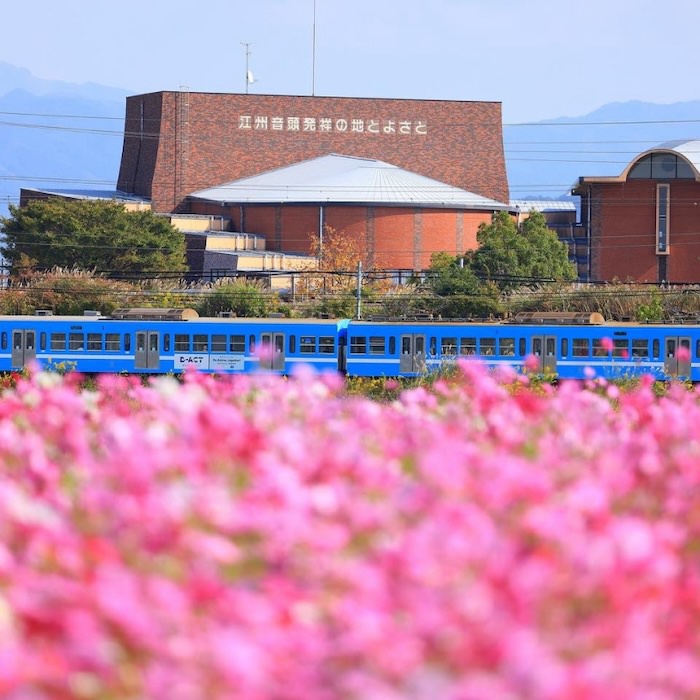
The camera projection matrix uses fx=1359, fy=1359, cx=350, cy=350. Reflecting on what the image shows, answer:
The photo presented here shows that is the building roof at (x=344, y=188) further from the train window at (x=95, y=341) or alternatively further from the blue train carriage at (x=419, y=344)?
the blue train carriage at (x=419, y=344)

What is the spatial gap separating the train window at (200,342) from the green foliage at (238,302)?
19514mm

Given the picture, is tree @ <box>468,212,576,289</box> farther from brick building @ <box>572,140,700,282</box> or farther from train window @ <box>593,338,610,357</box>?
train window @ <box>593,338,610,357</box>

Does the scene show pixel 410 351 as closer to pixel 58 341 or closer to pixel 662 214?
pixel 58 341

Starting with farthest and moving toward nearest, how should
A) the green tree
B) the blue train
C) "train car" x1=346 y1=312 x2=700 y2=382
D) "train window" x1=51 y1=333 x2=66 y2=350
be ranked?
the green tree → "train window" x1=51 y1=333 x2=66 y2=350 → the blue train → "train car" x1=346 y1=312 x2=700 y2=382

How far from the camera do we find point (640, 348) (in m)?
37.3

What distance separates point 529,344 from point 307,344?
626cm

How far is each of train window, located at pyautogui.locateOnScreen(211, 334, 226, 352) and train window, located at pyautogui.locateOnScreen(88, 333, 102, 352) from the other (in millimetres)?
3249

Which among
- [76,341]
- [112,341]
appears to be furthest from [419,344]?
[76,341]

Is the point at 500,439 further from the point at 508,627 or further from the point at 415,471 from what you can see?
the point at 508,627

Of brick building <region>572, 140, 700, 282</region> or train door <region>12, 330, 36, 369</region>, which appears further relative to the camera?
brick building <region>572, 140, 700, 282</region>

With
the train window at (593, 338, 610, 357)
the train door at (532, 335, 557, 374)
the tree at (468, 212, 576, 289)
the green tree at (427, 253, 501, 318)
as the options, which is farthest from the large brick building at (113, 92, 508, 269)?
the train window at (593, 338, 610, 357)

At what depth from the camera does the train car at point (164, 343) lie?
38469mm

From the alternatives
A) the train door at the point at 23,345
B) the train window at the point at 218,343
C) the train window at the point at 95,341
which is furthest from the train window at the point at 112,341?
the train window at the point at 218,343

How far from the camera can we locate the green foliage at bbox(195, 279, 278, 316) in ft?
194
